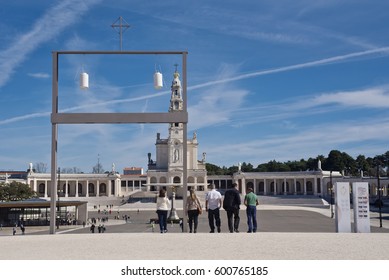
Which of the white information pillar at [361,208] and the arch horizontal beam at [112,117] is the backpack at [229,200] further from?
the white information pillar at [361,208]

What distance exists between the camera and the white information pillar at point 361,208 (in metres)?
17.7

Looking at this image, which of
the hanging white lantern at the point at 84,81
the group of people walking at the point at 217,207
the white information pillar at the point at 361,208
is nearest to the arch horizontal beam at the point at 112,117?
the hanging white lantern at the point at 84,81

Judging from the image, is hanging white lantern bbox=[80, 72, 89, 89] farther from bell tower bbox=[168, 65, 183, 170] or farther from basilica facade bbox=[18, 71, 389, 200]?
bell tower bbox=[168, 65, 183, 170]

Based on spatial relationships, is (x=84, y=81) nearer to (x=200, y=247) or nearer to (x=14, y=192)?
(x=200, y=247)

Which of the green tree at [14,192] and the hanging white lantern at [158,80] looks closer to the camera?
the hanging white lantern at [158,80]

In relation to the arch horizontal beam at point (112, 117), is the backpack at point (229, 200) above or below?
below

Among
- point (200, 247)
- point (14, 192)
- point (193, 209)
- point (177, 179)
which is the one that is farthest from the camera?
point (177, 179)

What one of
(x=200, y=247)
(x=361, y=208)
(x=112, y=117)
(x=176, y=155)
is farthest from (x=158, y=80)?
(x=176, y=155)

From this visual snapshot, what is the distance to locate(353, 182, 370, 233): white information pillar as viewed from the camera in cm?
1767

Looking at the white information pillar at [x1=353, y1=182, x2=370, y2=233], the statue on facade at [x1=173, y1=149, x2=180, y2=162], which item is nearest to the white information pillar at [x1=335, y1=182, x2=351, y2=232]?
the white information pillar at [x1=353, y1=182, x2=370, y2=233]

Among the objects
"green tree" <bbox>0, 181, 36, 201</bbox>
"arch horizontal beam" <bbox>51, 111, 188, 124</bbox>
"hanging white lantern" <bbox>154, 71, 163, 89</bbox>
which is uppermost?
"hanging white lantern" <bbox>154, 71, 163, 89</bbox>

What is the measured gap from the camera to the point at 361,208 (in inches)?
706
